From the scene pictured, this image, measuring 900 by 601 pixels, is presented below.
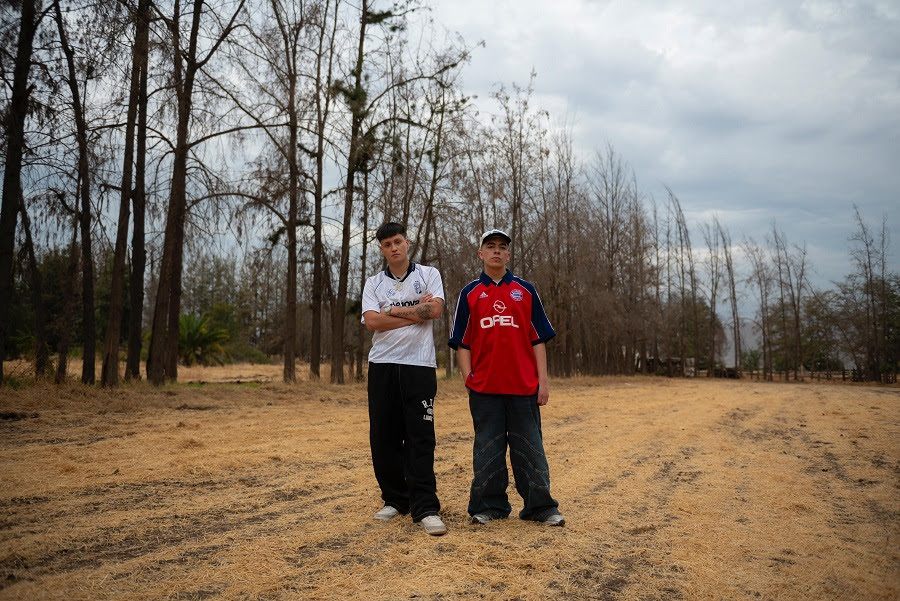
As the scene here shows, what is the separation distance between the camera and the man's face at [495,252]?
424cm

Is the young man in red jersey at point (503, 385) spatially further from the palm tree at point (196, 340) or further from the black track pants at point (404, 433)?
the palm tree at point (196, 340)

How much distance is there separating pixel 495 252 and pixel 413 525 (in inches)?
71.8

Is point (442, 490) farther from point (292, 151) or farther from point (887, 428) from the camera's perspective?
point (292, 151)

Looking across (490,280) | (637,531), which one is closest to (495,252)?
(490,280)

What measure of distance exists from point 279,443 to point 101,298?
90.7 feet

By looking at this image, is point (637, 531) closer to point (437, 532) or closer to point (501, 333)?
point (437, 532)

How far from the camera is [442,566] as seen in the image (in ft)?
10.2

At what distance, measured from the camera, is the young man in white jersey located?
13.2ft

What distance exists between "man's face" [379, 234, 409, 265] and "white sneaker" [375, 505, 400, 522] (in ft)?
5.29

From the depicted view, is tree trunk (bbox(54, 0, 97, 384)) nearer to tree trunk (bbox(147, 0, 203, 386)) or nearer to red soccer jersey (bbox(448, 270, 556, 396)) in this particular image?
tree trunk (bbox(147, 0, 203, 386))

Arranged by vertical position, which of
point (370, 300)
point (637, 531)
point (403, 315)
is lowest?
point (637, 531)

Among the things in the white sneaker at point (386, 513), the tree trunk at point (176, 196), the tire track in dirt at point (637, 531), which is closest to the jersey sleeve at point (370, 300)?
the white sneaker at point (386, 513)

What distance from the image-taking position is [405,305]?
13.8 feet

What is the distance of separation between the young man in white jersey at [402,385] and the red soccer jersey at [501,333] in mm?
256
